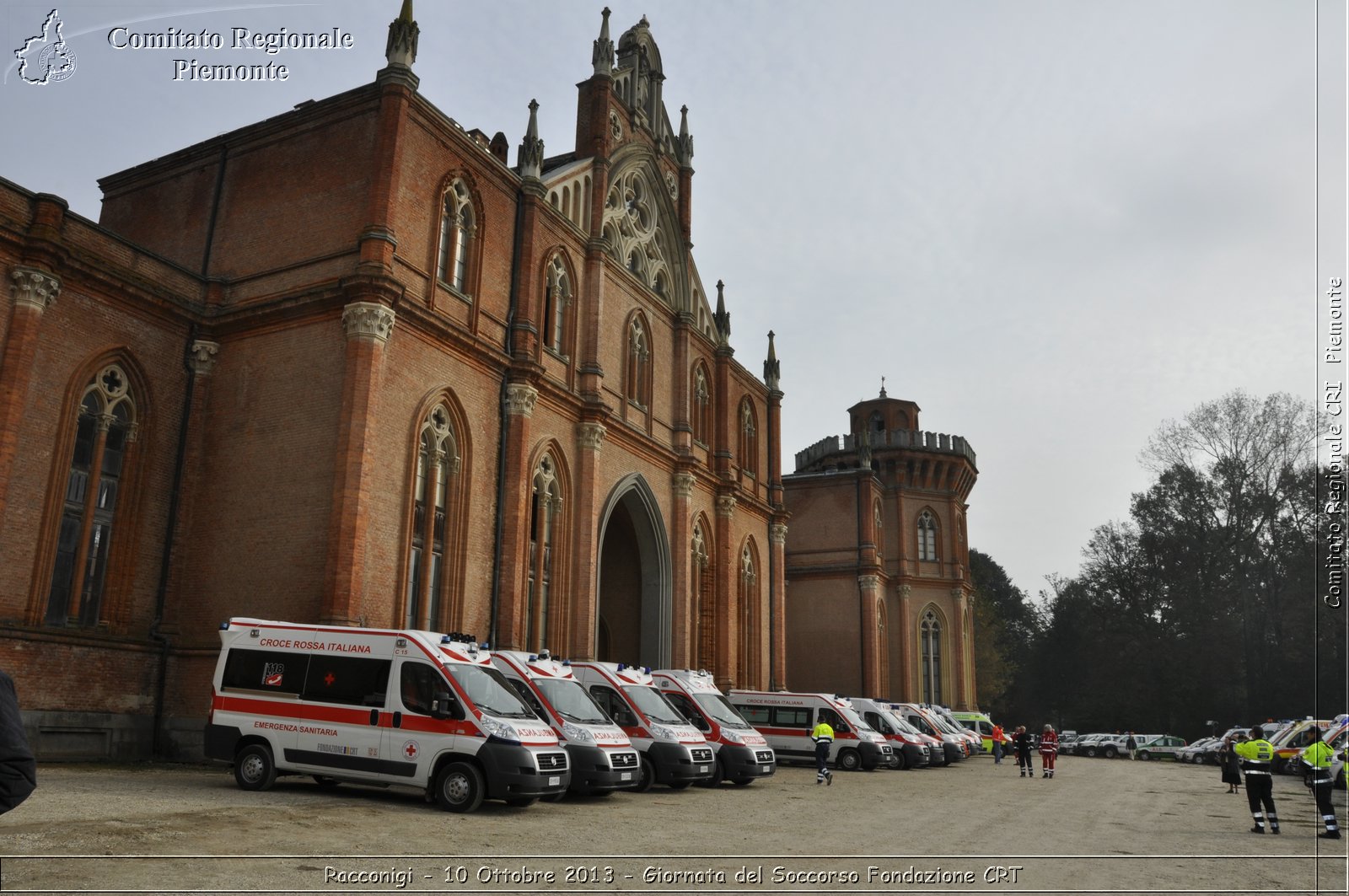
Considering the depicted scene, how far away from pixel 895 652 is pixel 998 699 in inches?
1446

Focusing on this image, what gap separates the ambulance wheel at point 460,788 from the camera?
1373 cm

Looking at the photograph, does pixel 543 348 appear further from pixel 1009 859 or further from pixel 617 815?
pixel 1009 859

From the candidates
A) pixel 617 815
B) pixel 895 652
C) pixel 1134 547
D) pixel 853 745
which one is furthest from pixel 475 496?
pixel 1134 547

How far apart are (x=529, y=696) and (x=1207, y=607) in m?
47.4

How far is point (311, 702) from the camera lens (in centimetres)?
1502

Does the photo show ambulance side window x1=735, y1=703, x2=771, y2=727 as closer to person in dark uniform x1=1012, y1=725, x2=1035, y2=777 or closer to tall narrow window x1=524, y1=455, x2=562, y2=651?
tall narrow window x1=524, y1=455, x2=562, y2=651

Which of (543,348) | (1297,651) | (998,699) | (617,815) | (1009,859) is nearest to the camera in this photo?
(1009,859)

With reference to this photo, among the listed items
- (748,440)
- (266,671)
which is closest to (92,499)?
(266,671)

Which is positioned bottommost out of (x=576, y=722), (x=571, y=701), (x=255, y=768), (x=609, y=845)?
(x=609, y=845)

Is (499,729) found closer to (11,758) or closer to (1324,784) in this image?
(11,758)

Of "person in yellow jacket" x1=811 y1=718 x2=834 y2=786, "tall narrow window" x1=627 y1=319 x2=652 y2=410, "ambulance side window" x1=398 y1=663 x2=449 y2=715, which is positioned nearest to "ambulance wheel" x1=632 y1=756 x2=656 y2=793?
"person in yellow jacket" x1=811 y1=718 x2=834 y2=786

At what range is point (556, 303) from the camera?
28188mm

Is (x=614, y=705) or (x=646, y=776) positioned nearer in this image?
(x=646, y=776)

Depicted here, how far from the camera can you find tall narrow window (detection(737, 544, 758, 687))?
125 ft
